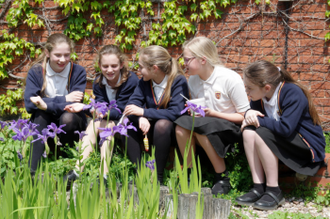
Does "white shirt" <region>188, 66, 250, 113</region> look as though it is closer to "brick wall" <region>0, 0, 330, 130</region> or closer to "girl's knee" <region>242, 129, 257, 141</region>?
"girl's knee" <region>242, 129, 257, 141</region>

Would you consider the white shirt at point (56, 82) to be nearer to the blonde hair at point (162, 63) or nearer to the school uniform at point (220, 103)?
the blonde hair at point (162, 63)

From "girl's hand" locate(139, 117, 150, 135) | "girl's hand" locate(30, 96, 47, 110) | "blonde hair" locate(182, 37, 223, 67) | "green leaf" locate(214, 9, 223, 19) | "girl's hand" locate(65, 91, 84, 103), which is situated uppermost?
"green leaf" locate(214, 9, 223, 19)

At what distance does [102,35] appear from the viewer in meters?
4.85

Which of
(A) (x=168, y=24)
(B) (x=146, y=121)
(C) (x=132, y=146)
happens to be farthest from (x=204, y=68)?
(A) (x=168, y=24)

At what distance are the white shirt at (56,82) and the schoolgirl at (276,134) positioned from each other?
5.85ft

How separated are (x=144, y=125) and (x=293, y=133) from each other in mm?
1145

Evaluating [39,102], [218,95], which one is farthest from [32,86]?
[218,95]

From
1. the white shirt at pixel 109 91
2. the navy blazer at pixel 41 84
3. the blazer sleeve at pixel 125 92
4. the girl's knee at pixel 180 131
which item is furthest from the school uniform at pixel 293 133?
the navy blazer at pixel 41 84

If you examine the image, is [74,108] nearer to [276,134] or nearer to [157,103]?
[157,103]

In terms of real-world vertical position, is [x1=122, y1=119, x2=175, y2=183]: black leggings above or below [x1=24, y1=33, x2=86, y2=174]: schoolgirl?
below

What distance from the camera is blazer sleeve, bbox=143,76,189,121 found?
106 inches

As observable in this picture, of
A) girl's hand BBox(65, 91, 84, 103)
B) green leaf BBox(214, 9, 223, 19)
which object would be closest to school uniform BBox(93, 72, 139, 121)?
girl's hand BBox(65, 91, 84, 103)

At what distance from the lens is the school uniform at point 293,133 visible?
7.70 feet

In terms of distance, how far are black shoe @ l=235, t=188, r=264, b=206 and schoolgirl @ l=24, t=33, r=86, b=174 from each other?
1.56 m
